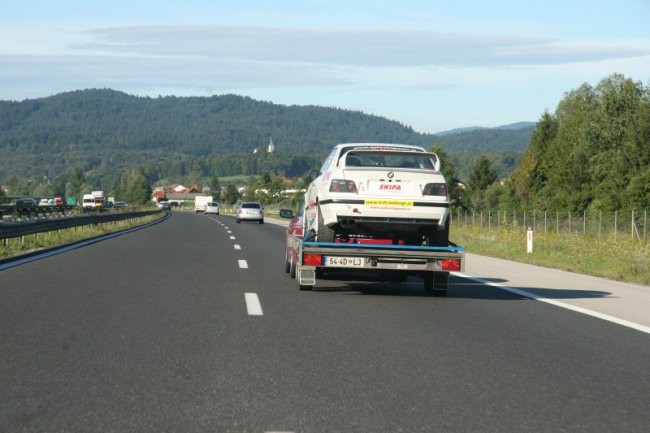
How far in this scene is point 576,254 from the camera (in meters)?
22.2

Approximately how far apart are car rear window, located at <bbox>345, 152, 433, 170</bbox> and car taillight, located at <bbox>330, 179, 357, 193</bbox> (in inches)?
22.1

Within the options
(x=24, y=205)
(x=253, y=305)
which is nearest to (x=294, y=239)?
(x=253, y=305)

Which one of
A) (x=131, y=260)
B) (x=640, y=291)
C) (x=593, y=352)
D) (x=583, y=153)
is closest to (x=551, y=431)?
(x=593, y=352)

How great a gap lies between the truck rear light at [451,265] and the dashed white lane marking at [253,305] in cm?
248

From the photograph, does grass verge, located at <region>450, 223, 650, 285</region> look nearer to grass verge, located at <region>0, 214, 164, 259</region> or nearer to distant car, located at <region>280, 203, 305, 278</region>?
distant car, located at <region>280, 203, 305, 278</region>

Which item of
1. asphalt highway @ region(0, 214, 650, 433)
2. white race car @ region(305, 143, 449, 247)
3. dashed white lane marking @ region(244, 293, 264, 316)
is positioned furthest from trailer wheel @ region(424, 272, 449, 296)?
dashed white lane marking @ region(244, 293, 264, 316)

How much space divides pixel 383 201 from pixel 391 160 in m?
1.12

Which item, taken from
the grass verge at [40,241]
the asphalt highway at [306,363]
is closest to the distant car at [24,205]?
the grass verge at [40,241]

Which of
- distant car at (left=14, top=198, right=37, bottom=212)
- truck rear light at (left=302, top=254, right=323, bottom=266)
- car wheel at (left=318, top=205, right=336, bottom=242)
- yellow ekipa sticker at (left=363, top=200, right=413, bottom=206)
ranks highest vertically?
yellow ekipa sticker at (left=363, top=200, right=413, bottom=206)

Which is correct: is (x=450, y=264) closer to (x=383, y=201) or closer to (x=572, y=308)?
(x=383, y=201)

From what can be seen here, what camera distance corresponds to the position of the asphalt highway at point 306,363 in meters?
5.40

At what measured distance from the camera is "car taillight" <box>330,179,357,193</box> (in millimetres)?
11969

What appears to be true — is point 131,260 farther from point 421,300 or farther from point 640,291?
point 640,291

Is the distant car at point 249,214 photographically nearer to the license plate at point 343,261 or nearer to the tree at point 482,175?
the license plate at point 343,261
